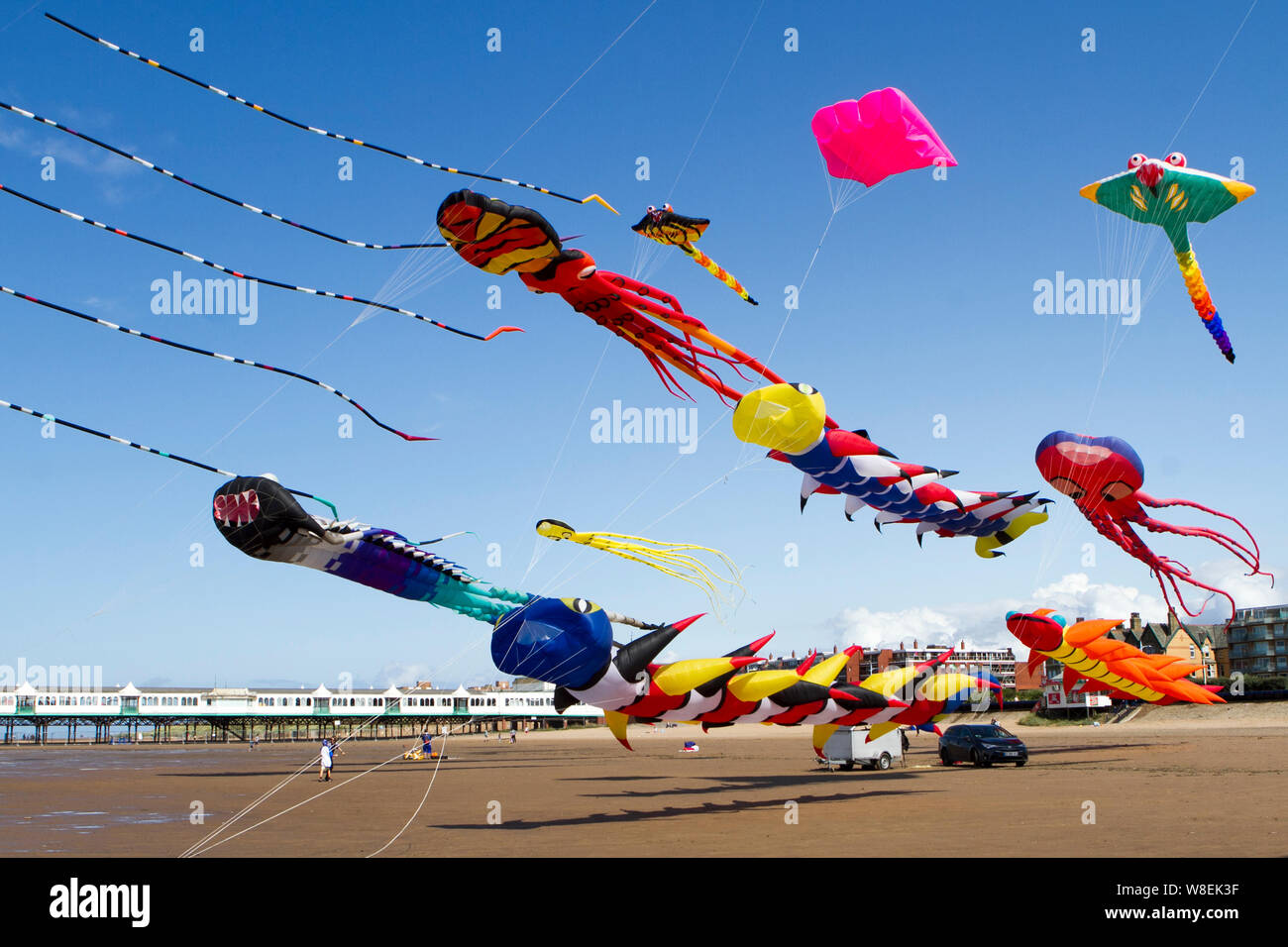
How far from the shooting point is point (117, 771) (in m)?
38.9

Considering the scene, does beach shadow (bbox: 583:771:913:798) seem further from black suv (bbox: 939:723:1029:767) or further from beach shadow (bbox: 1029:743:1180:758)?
beach shadow (bbox: 1029:743:1180:758)

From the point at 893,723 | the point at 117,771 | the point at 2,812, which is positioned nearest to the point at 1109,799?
the point at 893,723

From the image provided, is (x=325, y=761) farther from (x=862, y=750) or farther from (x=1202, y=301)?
(x=1202, y=301)

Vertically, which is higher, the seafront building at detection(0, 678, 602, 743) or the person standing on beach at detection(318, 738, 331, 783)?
the person standing on beach at detection(318, 738, 331, 783)

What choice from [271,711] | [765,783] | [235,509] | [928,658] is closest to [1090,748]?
[765,783]

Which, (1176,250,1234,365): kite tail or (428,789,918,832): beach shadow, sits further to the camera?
(1176,250,1234,365): kite tail

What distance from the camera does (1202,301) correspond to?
796 inches

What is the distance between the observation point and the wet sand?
13812mm

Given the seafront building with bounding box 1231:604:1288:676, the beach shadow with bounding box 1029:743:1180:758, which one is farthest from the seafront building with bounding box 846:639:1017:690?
the beach shadow with bounding box 1029:743:1180:758

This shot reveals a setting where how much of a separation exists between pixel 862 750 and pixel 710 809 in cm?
1004

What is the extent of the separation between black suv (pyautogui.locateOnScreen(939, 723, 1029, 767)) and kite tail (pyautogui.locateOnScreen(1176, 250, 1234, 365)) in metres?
13.3

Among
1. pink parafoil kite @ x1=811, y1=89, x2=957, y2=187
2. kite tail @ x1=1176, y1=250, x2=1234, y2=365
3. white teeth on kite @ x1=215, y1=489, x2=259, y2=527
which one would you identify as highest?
pink parafoil kite @ x1=811, y1=89, x2=957, y2=187

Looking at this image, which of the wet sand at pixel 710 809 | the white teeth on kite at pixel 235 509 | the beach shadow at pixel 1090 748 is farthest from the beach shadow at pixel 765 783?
the white teeth on kite at pixel 235 509
